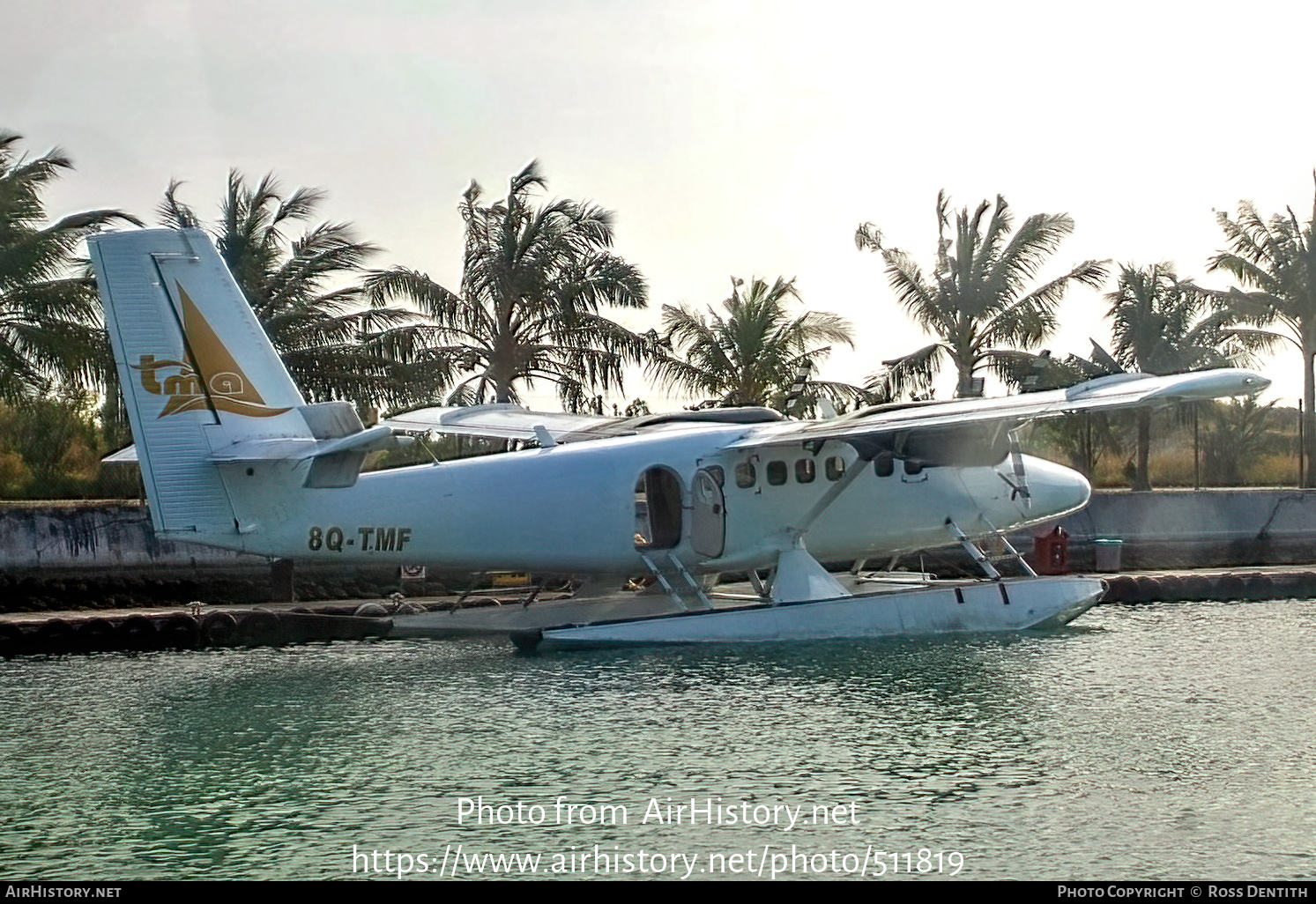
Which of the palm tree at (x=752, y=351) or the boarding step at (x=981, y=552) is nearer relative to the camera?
the boarding step at (x=981, y=552)

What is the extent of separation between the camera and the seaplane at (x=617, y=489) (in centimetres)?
1658

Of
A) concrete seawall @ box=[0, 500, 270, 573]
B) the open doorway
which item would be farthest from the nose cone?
concrete seawall @ box=[0, 500, 270, 573]

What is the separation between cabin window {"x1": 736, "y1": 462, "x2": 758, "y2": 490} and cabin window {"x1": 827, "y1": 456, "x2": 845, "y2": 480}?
3.58 ft

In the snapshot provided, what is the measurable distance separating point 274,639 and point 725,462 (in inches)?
268

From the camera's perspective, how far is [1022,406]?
1766 centimetres

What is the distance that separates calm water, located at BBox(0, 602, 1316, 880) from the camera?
357 inches

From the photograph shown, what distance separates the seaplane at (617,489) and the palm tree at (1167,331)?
19840 mm

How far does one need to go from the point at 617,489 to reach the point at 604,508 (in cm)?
32

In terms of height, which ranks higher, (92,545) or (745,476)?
(745,476)

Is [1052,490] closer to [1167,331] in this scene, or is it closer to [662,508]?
[662,508]

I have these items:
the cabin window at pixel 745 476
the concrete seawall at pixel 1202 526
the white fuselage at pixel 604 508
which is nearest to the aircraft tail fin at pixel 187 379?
the white fuselage at pixel 604 508

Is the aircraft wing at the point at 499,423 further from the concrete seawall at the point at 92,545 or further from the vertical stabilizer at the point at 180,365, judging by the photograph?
the vertical stabilizer at the point at 180,365

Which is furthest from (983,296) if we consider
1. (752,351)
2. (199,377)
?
(199,377)

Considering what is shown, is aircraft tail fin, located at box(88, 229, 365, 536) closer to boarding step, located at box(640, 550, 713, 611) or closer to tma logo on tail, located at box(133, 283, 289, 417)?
tma logo on tail, located at box(133, 283, 289, 417)
